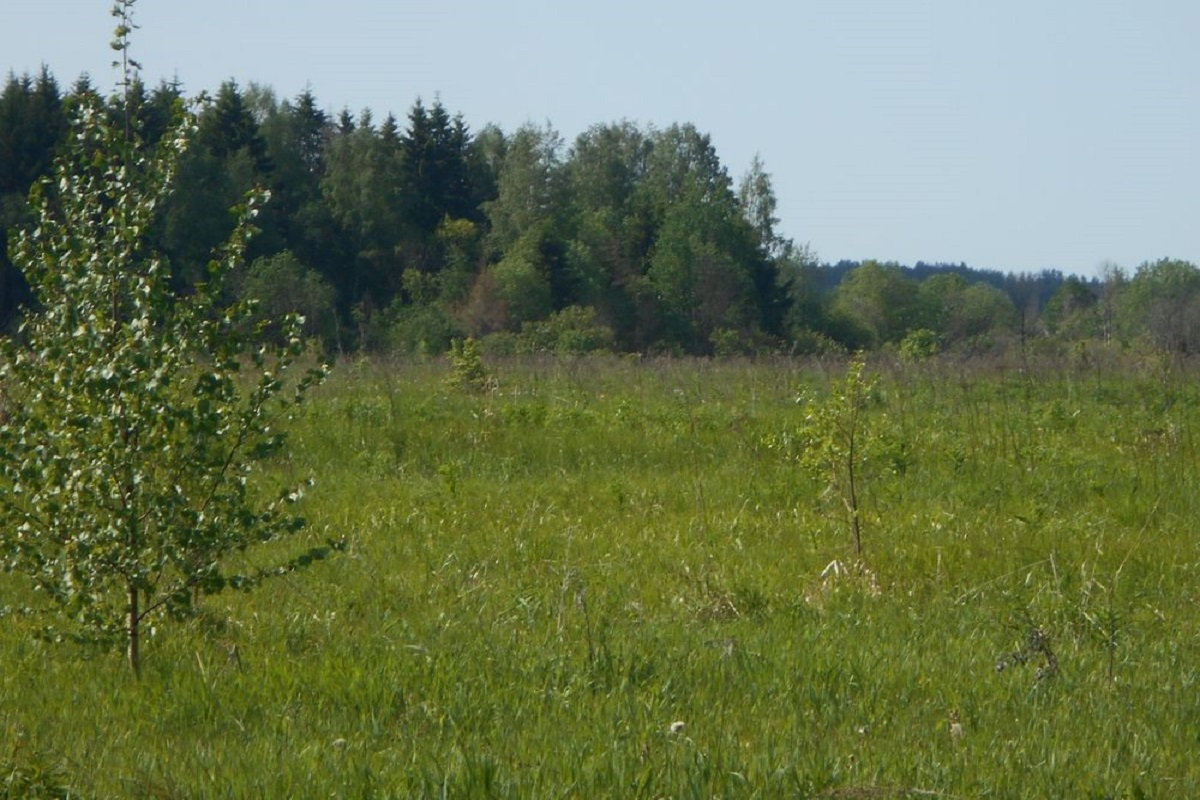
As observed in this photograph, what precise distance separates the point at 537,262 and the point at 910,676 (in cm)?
4568

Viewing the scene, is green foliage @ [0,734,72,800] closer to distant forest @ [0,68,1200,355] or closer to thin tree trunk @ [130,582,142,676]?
thin tree trunk @ [130,582,142,676]

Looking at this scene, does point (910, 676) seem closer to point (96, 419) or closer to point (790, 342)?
point (96, 419)

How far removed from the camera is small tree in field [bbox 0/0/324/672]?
17.9 ft

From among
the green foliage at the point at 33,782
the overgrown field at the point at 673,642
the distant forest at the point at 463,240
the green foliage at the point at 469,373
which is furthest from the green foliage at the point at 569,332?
the green foliage at the point at 33,782

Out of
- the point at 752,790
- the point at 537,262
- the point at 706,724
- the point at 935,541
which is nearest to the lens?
the point at 752,790

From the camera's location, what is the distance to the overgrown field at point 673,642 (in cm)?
439

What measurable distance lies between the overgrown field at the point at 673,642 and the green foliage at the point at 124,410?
16.7 inches

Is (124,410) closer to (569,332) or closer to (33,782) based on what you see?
(33,782)

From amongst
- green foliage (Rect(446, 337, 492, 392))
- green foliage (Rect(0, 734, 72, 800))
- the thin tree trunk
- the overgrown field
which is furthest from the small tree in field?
green foliage (Rect(446, 337, 492, 392))

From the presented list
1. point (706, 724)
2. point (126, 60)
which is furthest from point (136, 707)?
point (126, 60)

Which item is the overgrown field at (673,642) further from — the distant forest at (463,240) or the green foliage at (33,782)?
the distant forest at (463,240)

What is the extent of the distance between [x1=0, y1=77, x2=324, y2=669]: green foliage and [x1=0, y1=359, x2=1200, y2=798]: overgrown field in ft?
1.39

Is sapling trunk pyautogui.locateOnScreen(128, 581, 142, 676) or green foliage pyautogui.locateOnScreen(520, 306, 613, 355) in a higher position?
green foliage pyautogui.locateOnScreen(520, 306, 613, 355)

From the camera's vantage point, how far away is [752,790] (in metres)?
4.16
